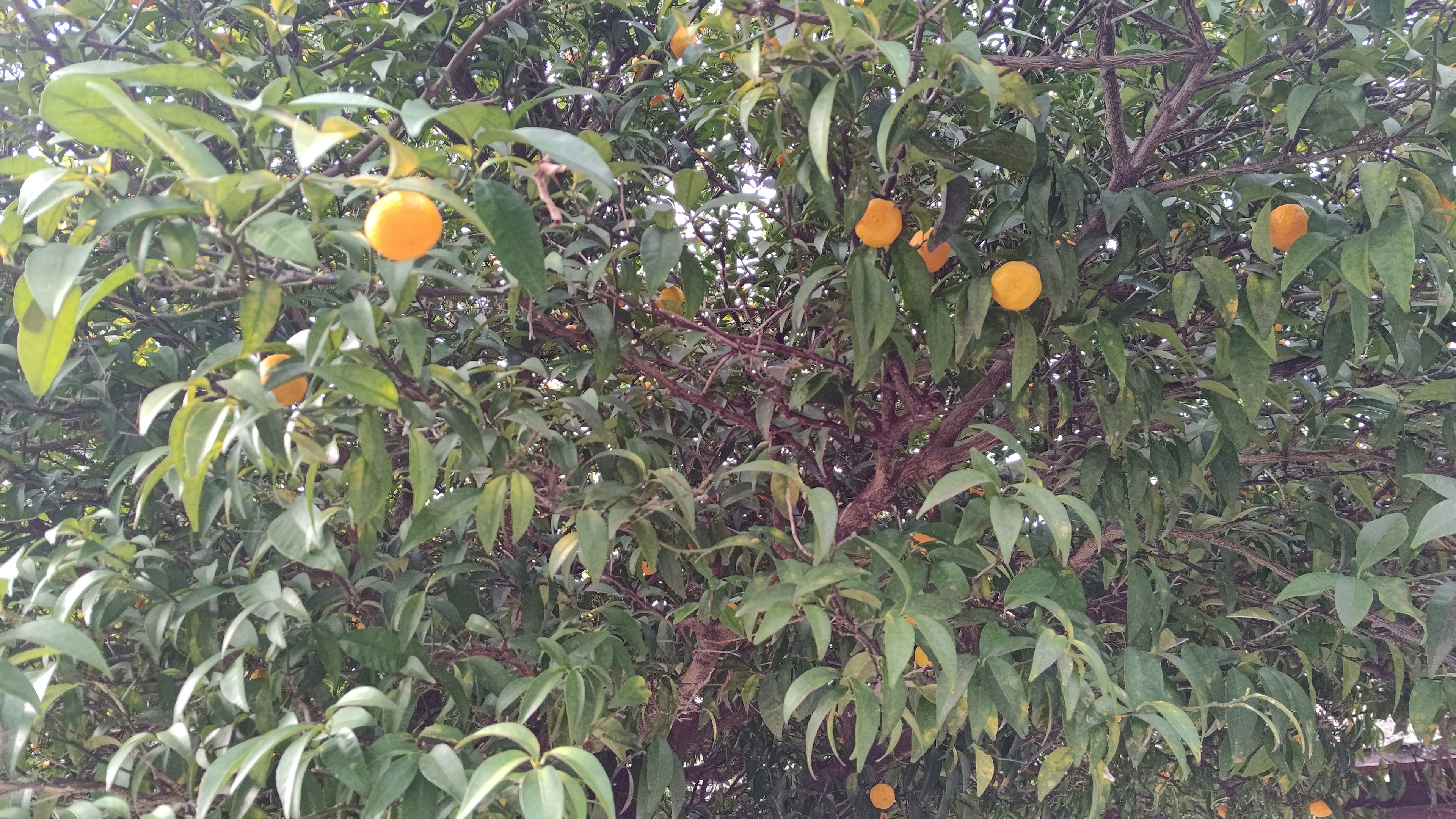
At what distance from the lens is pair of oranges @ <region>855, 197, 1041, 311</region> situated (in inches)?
35.4

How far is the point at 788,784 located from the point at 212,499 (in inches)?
55.3

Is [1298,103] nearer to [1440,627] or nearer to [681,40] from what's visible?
[1440,627]

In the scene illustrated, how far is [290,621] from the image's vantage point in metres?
0.98

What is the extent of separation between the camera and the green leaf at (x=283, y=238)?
0.54 m

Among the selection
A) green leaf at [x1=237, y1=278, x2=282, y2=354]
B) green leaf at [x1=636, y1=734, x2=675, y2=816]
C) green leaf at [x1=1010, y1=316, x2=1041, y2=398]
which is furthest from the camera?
green leaf at [x1=636, y1=734, x2=675, y2=816]

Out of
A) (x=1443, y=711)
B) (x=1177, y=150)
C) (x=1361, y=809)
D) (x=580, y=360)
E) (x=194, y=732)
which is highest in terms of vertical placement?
(x=1177, y=150)

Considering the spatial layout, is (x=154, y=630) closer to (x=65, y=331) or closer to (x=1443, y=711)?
(x=65, y=331)

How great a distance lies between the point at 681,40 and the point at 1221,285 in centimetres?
80

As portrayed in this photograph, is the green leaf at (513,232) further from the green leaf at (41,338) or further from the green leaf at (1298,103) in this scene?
the green leaf at (1298,103)

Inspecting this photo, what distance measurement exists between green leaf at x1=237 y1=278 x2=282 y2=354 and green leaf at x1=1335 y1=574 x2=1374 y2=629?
945mm

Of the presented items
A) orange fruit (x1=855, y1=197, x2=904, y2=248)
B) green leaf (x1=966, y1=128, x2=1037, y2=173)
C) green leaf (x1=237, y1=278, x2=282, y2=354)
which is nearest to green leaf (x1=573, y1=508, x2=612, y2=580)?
green leaf (x1=237, y1=278, x2=282, y2=354)

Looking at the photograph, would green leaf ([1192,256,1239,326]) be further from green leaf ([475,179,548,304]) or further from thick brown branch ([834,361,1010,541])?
green leaf ([475,179,548,304])

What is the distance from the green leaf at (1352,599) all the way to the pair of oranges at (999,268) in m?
0.41

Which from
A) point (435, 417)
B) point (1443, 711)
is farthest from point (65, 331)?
point (1443, 711)
